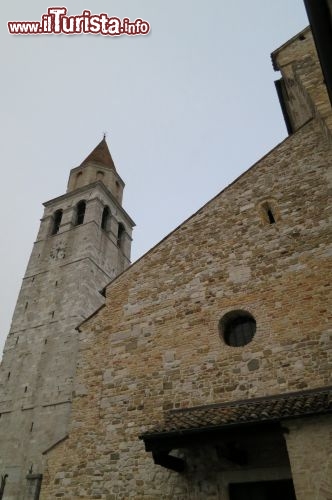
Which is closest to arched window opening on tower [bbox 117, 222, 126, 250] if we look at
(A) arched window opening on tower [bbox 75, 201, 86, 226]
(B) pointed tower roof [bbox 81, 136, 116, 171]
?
(A) arched window opening on tower [bbox 75, 201, 86, 226]

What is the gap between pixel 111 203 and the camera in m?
26.6

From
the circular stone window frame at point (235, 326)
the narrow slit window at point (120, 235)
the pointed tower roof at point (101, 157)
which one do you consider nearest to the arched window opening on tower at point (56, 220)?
the narrow slit window at point (120, 235)

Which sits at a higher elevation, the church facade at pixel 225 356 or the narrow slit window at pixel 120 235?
the narrow slit window at pixel 120 235

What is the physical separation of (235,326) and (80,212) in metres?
19.5

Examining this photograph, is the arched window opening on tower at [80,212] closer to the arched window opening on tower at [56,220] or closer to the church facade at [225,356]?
the arched window opening on tower at [56,220]

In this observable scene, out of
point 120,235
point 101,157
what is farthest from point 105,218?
point 101,157

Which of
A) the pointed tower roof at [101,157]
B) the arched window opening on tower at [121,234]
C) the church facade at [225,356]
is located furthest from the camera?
the pointed tower roof at [101,157]

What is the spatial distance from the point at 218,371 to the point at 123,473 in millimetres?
2307

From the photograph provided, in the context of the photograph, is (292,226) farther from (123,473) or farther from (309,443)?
(123,473)

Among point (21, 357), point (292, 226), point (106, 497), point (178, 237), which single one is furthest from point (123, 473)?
point (21, 357)

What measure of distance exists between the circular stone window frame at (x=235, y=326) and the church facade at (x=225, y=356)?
2cm

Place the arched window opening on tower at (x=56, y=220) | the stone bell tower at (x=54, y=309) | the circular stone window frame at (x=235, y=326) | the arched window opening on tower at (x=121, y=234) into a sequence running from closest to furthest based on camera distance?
the circular stone window frame at (x=235, y=326), the stone bell tower at (x=54, y=309), the arched window opening on tower at (x=56, y=220), the arched window opening on tower at (x=121, y=234)

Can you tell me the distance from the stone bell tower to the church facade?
5889mm

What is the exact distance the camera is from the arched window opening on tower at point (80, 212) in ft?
82.0
